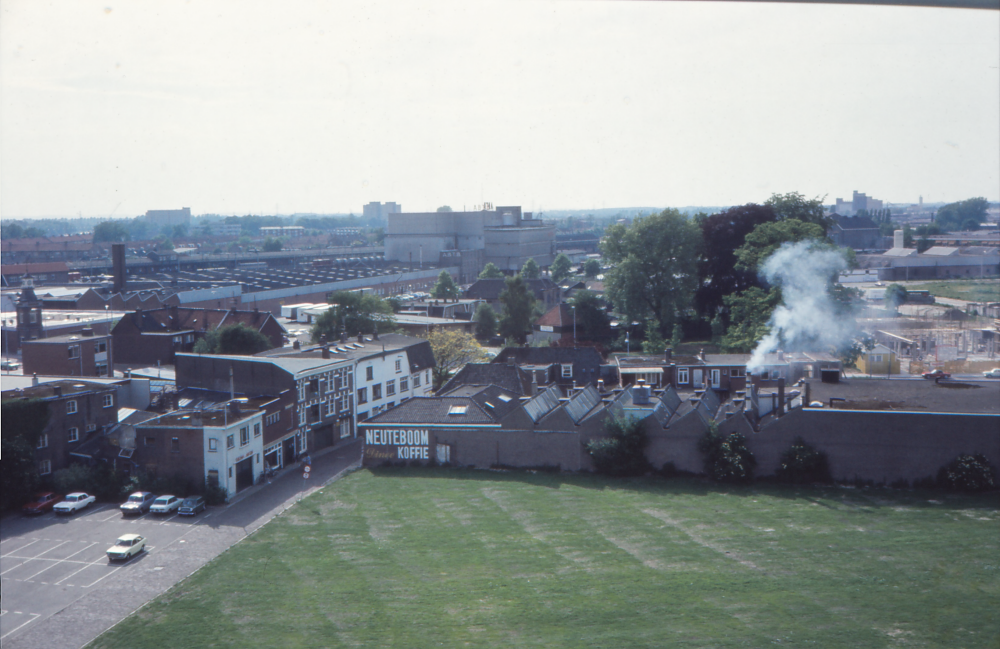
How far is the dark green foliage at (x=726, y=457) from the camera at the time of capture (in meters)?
8.76

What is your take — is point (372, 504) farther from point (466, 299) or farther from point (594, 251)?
point (594, 251)

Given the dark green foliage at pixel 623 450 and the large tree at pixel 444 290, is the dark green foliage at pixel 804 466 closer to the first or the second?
the dark green foliage at pixel 623 450

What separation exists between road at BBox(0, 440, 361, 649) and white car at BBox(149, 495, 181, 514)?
8 centimetres

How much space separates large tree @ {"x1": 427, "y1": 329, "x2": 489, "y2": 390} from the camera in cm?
1396

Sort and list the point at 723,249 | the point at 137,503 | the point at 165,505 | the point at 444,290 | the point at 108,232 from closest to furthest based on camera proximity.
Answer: the point at 137,503 < the point at 165,505 < the point at 723,249 < the point at 444,290 < the point at 108,232

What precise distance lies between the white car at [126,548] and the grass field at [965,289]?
12727 millimetres

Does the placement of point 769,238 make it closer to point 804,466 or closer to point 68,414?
point 804,466

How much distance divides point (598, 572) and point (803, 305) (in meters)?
8.00

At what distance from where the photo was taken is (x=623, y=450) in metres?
9.20

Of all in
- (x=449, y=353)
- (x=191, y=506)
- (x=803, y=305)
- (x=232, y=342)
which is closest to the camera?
(x=191, y=506)

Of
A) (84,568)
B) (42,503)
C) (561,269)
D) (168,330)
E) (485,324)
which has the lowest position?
(84,568)

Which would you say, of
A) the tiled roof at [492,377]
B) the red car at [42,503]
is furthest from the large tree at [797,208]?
the red car at [42,503]

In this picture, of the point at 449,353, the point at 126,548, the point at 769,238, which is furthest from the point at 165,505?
the point at 769,238

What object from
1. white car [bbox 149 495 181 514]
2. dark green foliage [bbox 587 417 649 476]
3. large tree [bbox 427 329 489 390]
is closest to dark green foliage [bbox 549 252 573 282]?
large tree [bbox 427 329 489 390]
